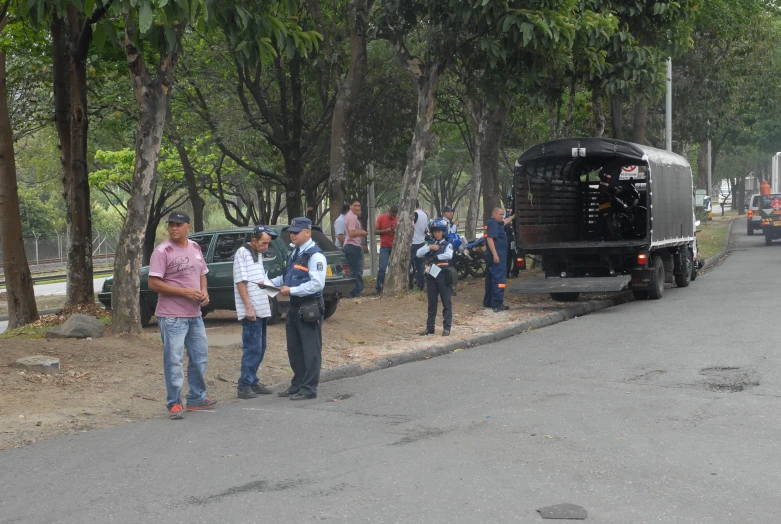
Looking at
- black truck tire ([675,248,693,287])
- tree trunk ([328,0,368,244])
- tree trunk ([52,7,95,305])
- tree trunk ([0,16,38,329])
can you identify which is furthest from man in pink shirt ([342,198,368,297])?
black truck tire ([675,248,693,287])

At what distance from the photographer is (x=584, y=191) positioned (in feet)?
69.4

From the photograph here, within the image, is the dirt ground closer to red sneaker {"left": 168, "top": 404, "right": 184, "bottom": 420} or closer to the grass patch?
red sneaker {"left": 168, "top": 404, "right": 184, "bottom": 420}

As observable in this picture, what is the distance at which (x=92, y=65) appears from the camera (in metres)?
20.5

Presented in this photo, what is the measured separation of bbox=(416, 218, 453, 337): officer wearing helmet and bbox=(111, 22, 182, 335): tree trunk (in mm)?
3968

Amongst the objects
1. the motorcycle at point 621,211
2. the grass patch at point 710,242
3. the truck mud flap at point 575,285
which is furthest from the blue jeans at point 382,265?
the grass patch at point 710,242

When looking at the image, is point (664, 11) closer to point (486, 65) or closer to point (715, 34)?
point (486, 65)

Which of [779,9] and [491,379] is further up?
[779,9]

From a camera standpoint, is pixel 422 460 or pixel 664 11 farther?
pixel 664 11

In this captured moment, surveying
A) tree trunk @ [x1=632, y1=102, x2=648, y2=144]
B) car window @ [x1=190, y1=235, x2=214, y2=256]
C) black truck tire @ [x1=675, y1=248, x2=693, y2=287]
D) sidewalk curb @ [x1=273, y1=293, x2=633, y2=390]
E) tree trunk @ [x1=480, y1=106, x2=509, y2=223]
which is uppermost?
tree trunk @ [x1=632, y1=102, x2=648, y2=144]

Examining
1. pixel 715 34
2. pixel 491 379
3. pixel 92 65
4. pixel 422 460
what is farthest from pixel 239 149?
pixel 422 460

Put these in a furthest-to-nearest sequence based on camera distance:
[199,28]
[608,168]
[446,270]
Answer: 1. [608,168]
2. [446,270]
3. [199,28]

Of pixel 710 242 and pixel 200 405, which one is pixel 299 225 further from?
pixel 710 242

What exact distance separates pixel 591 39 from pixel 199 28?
11.5 meters

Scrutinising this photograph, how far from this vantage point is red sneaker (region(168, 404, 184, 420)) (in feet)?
29.2
